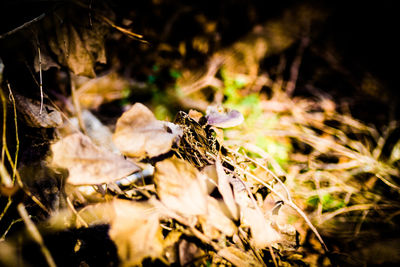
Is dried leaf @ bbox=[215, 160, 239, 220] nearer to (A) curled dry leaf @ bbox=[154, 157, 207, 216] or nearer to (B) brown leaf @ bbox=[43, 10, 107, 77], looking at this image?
(A) curled dry leaf @ bbox=[154, 157, 207, 216]

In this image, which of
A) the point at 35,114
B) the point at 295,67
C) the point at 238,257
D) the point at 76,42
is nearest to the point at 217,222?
the point at 238,257

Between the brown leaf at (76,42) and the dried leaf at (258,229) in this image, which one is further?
the brown leaf at (76,42)

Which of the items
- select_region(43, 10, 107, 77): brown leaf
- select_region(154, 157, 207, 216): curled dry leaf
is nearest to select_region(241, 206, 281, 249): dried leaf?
select_region(154, 157, 207, 216): curled dry leaf

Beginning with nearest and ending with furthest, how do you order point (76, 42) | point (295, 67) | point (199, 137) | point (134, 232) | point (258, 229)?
→ point (134, 232)
point (258, 229)
point (199, 137)
point (76, 42)
point (295, 67)

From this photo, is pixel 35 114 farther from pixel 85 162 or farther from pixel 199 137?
pixel 199 137

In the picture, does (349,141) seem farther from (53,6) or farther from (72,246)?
(53,6)

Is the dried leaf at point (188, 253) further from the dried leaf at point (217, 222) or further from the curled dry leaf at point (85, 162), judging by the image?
the curled dry leaf at point (85, 162)

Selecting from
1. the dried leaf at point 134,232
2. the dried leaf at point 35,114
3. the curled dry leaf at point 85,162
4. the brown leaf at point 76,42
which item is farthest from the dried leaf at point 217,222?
the brown leaf at point 76,42
